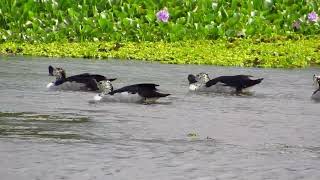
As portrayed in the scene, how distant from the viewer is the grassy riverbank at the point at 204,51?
92.9 feet

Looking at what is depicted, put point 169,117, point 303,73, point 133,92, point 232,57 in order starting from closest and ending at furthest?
point 169,117
point 133,92
point 303,73
point 232,57

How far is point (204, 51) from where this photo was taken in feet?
98.8

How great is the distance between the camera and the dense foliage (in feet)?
111

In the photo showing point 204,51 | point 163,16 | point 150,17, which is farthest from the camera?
point 150,17

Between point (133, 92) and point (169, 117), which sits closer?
point (169, 117)

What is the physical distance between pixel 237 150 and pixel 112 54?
18.3 meters

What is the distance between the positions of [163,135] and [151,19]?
21.9 meters

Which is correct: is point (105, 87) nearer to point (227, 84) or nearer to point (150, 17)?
point (227, 84)

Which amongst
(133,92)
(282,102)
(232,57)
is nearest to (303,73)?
(232,57)

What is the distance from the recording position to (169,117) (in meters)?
15.7

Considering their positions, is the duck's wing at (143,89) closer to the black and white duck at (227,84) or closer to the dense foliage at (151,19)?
the black and white duck at (227,84)

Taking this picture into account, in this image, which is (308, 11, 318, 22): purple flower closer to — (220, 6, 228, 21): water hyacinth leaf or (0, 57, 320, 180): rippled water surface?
(220, 6, 228, 21): water hyacinth leaf

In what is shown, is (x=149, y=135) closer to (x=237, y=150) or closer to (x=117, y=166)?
(x=237, y=150)

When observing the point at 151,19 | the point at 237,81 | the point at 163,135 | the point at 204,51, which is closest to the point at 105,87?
the point at 237,81
